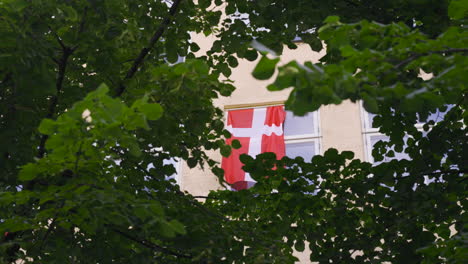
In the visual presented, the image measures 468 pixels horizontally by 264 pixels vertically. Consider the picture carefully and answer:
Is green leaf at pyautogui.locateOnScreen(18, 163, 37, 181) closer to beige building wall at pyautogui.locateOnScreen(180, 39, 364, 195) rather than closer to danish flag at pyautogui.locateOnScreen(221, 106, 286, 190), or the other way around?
danish flag at pyautogui.locateOnScreen(221, 106, 286, 190)

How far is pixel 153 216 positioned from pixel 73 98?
129 cm

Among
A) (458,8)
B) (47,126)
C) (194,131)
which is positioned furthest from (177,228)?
(458,8)

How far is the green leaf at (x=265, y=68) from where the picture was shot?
1.98 meters

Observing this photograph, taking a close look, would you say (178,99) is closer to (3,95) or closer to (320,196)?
(3,95)

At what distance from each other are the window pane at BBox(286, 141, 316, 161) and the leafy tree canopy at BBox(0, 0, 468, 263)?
6.08 m

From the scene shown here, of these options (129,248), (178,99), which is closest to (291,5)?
(178,99)

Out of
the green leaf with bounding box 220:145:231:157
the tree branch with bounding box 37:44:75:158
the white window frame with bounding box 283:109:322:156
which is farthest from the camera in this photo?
the white window frame with bounding box 283:109:322:156

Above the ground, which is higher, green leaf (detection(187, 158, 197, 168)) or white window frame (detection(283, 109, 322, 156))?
white window frame (detection(283, 109, 322, 156))

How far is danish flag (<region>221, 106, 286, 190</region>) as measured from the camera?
10.3m

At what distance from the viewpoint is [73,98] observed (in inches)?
149

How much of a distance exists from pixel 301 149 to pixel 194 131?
7.62 metres

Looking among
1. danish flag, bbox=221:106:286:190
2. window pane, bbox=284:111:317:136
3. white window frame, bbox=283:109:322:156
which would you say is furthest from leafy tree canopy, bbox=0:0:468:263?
window pane, bbox=284:111:317:136

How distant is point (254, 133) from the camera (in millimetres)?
10844

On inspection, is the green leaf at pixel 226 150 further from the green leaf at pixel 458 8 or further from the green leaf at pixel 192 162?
the green leaf at pixel 458 8
